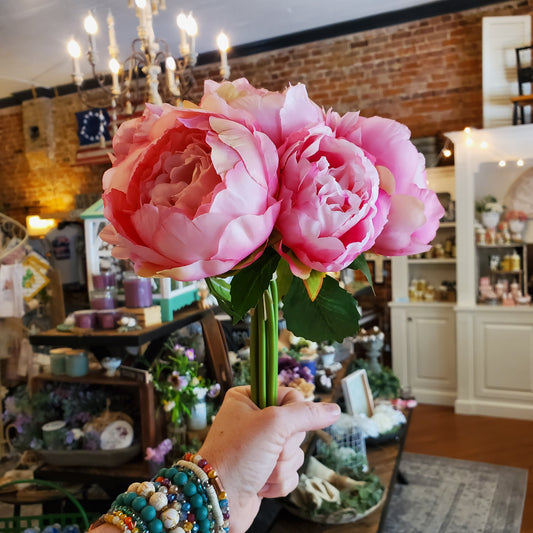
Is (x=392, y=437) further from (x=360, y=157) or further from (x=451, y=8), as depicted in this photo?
(x=451, y=8)

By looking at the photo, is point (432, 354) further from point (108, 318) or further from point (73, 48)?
point (73, 48)

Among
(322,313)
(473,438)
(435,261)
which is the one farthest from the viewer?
(435,261)

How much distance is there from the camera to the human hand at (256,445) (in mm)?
673

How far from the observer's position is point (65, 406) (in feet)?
5.89

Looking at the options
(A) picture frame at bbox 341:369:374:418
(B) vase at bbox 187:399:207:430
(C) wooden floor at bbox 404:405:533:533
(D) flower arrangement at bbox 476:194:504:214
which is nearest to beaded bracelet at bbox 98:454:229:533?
(B) vase at bbox 187:399:207:430

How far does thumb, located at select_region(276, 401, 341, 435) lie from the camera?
0.67m

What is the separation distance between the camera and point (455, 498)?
122 inches

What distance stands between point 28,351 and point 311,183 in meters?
4.01

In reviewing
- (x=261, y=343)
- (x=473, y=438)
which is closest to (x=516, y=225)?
(x=473, y=438)

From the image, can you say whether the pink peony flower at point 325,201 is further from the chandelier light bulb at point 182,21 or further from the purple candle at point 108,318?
the chandelier light bulb at point 182,21

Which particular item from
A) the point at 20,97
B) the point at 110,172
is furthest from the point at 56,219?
the point at 110,172

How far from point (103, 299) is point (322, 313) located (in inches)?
57.8

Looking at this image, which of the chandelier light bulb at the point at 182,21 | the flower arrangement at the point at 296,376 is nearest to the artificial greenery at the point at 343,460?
the flower arrangement at the point at 296,376

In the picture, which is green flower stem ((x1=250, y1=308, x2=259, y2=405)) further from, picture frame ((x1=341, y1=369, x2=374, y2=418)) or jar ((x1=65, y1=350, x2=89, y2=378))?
picture frame ((x1=341, y1=369, x2=374, y2=418))
